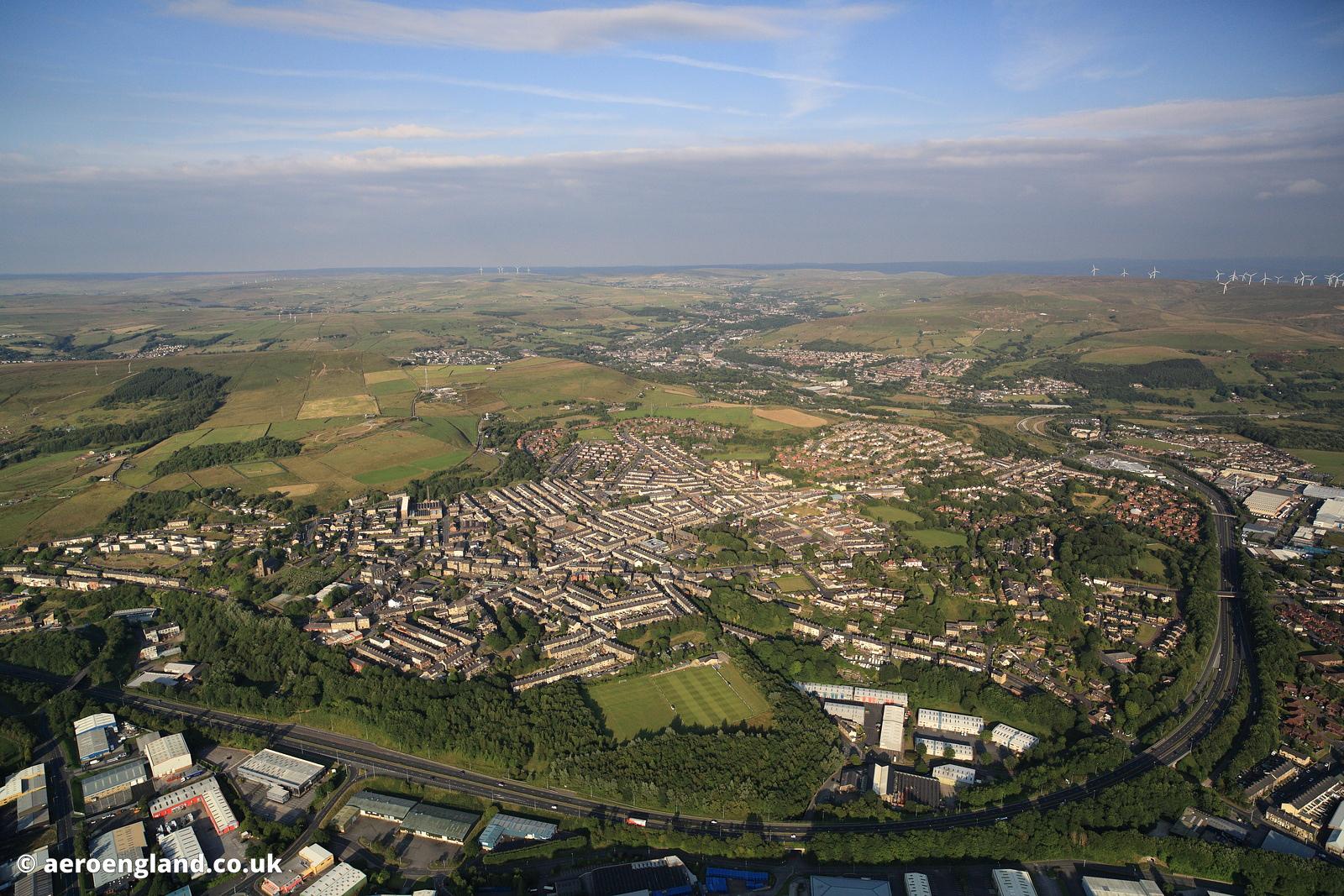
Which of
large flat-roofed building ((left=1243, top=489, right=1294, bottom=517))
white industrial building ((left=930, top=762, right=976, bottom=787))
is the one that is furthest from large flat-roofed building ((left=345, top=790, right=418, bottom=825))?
large flat-roofed building ((left=1243, top=489, right=1294, bottom=517))

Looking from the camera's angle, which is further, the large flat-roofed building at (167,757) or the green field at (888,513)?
the green field at (888,513)

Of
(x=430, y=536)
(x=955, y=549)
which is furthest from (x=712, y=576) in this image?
(x=430, y=536)

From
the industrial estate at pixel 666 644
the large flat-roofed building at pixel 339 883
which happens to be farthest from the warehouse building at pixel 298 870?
the large flat-roofed building at pixel 339 883

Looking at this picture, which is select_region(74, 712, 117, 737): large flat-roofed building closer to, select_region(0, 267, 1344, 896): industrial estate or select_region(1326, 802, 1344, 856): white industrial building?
select_region(0, 267, 1344, 896): industrial estate

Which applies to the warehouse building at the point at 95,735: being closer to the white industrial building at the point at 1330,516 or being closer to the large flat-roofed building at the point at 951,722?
the large flat-roofed building at the point at 951,722

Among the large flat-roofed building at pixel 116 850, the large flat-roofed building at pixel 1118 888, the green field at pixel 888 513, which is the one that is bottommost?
the large flat-roofed building at pixel 1118 888

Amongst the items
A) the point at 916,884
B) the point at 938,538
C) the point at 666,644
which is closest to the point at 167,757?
the point at 666,644
